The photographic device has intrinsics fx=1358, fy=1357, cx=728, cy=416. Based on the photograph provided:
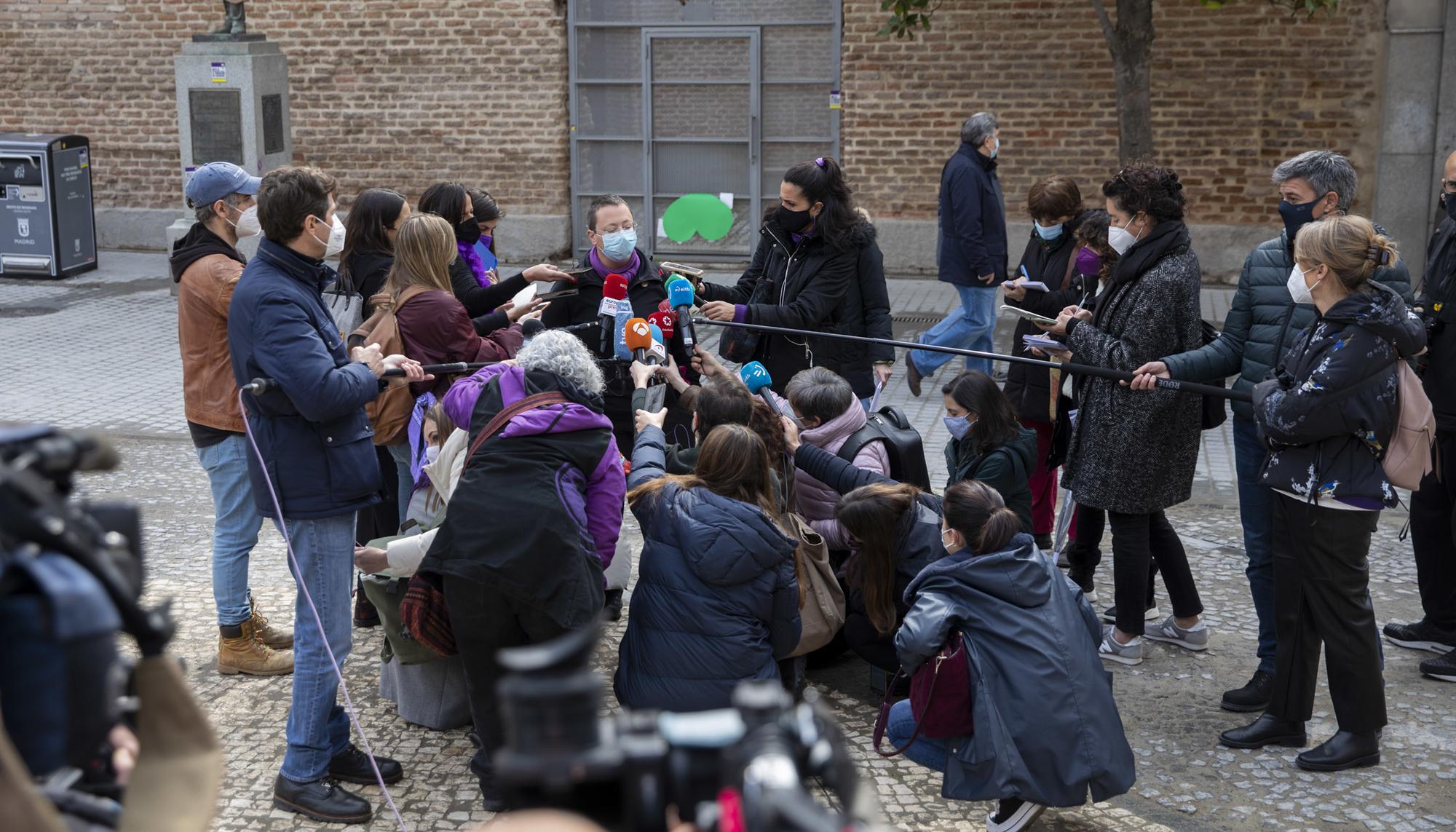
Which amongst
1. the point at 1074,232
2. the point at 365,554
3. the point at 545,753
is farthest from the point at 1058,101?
the point at 545,753

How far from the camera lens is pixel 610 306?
5.32m

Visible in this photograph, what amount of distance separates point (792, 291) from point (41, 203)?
33.9 feet

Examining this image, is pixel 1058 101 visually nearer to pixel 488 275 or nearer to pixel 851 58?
pixel 851 58

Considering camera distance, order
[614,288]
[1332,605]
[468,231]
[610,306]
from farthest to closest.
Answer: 1. [468,231]
2. [614,288]
3. [610,306]
4. [1332,605]

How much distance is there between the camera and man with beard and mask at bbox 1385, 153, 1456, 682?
5.01 m

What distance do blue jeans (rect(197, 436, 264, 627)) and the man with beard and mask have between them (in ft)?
14.0

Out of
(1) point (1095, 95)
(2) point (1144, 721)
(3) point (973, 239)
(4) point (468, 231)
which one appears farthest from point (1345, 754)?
(1) point (1095, 95)

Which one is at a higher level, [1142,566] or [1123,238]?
[1123,238]

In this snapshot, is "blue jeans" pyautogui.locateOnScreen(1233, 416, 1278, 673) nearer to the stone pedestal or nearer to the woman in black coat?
the woman in black coat

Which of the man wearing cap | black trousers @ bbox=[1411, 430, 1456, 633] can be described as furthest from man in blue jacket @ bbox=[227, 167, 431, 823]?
black trousers @ bbox=[1411, 430, 1456, 633]

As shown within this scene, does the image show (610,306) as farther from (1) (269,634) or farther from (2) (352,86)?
(2) (352,86)

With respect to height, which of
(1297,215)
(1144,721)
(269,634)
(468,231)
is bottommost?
(1144,721)

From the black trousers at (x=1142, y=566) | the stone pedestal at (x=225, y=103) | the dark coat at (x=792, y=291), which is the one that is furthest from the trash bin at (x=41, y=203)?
the black trousers at (x=1142, y=566)

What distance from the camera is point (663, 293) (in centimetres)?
567
